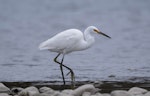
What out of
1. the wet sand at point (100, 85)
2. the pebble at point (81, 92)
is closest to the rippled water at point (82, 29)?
the wet sand at point (100, 85)

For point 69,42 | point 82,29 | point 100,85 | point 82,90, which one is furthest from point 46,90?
point 82,29

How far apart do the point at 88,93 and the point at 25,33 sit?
42.5 feet

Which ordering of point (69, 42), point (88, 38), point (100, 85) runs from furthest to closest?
point (88, 38) < point (69, 42) < point (100, 85)

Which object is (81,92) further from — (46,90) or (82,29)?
(82,29)

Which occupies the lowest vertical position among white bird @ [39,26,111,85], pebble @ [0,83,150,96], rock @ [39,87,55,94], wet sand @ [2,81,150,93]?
pebble @ [0,83,150,96]

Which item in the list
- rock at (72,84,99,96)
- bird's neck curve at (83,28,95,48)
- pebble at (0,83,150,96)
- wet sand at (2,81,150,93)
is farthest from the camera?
bird's neck curve at (83,28,95,48)

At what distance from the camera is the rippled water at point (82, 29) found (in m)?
14.4

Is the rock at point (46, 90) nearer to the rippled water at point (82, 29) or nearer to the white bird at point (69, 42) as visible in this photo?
the white bird at point (69, 42)

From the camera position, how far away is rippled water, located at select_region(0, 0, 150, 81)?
14.4 m

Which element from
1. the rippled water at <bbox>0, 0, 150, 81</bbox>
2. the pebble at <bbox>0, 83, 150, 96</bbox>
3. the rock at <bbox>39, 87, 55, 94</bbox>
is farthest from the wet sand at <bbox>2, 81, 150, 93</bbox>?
the pebble at <bbox>0, 83, 150, 96</bbox>

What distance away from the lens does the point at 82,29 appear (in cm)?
2420

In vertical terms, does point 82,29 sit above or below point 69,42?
above

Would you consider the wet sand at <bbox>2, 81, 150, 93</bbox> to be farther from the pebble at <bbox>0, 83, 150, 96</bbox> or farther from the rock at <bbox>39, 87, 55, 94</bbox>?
the pebble at <bbox>0, 83, 150, 96</bbox>

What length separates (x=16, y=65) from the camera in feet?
50.5
